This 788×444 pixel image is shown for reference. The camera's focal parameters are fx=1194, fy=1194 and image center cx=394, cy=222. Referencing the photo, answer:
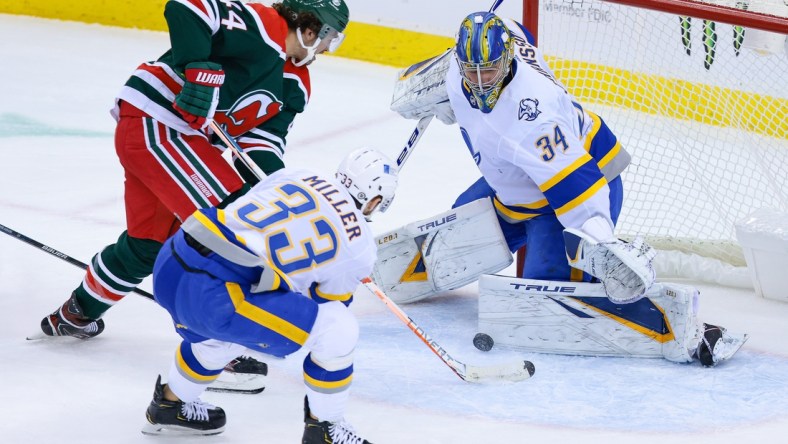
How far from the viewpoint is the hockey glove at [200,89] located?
2910 mm

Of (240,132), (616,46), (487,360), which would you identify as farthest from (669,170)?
(240,132)

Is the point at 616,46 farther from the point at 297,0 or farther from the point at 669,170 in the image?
the point at 297,0

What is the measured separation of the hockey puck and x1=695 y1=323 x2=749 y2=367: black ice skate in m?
0.57

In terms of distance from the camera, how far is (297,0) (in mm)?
3080

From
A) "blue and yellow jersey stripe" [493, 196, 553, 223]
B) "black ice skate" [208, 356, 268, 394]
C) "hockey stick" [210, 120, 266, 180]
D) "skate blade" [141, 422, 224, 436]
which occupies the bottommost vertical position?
"black ice skate" [208, 356, 268, 394]

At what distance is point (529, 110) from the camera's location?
10.2ft

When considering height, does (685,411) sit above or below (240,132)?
below

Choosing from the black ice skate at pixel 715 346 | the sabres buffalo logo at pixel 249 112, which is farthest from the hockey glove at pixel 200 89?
the black ice skate at pixel 715 346

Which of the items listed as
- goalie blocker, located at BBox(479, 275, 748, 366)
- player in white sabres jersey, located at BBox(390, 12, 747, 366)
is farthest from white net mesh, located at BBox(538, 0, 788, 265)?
goalie blocker, located at BBox(479, 275, 748, 366)

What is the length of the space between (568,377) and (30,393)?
1376 millimetres

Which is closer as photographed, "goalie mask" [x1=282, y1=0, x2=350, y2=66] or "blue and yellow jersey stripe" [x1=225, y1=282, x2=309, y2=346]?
"blue and yellow jersey stripe" [x1=225, y1=282, x2=309, y2=346]

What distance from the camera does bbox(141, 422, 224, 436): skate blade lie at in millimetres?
2707

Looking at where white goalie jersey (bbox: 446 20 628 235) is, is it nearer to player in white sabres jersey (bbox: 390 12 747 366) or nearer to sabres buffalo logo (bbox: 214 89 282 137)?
player in white sabres jersey (bbox: 390 12 747 366)

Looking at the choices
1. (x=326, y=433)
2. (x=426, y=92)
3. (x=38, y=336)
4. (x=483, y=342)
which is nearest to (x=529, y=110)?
(x=426, y=92)
